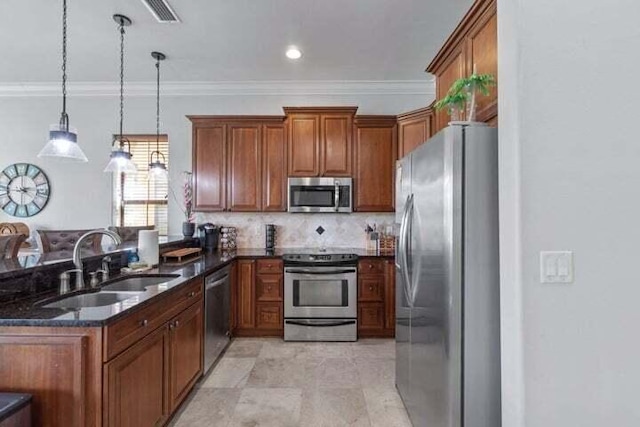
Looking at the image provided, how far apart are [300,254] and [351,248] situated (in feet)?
2.74

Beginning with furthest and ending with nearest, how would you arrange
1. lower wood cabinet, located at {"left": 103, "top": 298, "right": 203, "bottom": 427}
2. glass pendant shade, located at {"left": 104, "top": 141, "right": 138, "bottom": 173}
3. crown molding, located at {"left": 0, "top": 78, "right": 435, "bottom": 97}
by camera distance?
crown molding, located at {"left": 0, "top": 78, "right": 435, "bottom": 97}, glass pendant shade, located at {"left": 104, "top": 141, "right": 138, "bottom": 173}, lower wood cabinet, located at {"left": 103, "top": 298, "right": 203, "bottom": 427}

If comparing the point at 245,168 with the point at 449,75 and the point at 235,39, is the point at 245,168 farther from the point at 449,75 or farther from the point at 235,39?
the point at 449,75

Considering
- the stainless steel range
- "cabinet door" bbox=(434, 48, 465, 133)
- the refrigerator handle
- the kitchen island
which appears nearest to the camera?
the kitchen island

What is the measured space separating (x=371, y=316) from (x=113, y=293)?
2.65 metres

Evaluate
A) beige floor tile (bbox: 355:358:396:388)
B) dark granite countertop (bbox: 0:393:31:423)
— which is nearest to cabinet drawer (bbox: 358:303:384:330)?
beige floor tile (bbox: 355:358:396:388)

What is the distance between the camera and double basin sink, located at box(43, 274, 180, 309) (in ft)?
6.89

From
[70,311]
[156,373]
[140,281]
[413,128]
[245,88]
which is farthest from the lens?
[245,88]

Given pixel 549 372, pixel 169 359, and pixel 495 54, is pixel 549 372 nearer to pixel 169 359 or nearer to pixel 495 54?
pixel 495 54

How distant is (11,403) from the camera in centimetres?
140

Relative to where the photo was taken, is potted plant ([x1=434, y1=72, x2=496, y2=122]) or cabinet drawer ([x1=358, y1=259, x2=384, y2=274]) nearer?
potted plant ([x1=434, y1=72, x2=496, y2=122])

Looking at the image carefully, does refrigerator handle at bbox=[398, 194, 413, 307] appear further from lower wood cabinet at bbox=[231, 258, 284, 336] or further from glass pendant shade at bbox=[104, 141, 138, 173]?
glass pendant shade at bbox=[104, 141, 138, 173]

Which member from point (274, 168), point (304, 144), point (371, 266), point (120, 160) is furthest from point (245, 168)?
point (371, 266)

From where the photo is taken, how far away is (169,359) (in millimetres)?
2242

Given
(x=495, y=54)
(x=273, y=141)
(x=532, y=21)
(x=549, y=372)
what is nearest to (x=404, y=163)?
(x=495, y=54)
